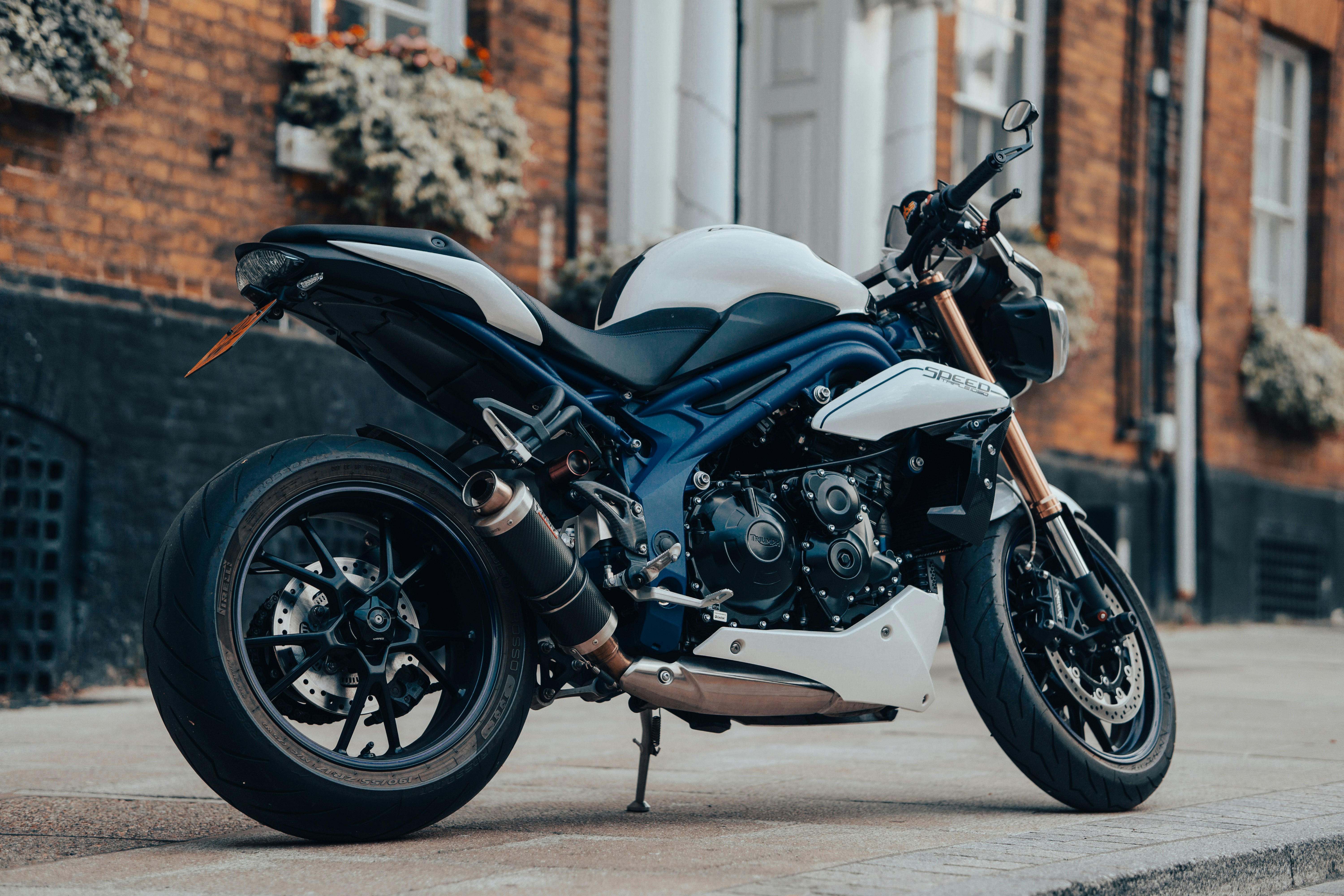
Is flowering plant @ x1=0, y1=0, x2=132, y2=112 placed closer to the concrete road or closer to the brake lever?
the concrete road

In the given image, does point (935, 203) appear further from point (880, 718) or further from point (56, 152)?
point (56, 152)

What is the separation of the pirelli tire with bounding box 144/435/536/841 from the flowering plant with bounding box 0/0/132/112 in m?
3.21

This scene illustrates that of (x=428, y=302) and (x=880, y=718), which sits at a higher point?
(x=428, y=302)

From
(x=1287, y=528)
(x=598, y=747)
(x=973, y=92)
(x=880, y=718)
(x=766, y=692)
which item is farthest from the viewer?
(x=1287, y=528)

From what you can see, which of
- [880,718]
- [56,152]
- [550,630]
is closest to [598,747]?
[880,718]

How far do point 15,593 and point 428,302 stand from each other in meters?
3.30

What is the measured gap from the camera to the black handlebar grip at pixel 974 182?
3315mm

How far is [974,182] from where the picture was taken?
3436 mm

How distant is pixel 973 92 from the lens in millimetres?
10227

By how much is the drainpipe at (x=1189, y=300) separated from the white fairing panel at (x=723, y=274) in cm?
834

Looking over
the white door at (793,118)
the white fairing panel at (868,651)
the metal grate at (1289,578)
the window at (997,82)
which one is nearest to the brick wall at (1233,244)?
the metal grate at (1289,578)

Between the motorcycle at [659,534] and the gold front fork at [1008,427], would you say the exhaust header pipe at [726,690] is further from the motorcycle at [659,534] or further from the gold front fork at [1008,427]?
the gold front fork at [1008,427]

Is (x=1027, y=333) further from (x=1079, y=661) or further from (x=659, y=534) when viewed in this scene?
(x=659, y=534)

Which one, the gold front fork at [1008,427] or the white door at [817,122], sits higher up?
the white door at [817,122]
